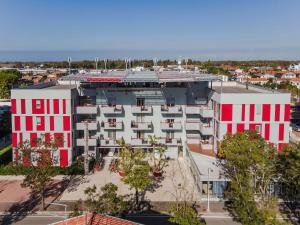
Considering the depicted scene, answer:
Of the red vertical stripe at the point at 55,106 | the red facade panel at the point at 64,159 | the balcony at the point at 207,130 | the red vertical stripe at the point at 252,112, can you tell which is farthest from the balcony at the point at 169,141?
the red vertical stripe at the point at 55,106

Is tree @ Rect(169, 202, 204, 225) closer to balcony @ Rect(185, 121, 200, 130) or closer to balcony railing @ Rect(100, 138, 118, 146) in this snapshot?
balcony @ Rect(185, 121, 200, 130)

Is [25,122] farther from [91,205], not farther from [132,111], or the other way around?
[91,205]

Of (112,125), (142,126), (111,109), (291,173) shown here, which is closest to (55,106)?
(111,109)

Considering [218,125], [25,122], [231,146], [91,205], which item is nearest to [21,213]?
[91,205]

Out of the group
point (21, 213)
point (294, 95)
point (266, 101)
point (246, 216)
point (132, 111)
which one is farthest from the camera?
point (294, 95)

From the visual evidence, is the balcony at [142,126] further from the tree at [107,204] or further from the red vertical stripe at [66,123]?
the tree at [107,204]

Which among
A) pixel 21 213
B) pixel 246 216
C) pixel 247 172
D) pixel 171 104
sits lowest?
pixel 21 213
